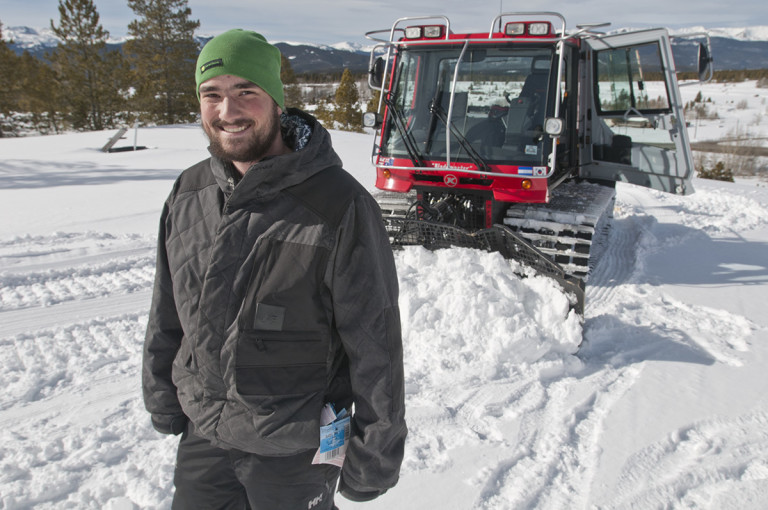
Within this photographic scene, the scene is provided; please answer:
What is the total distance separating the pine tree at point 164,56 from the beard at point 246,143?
109 ft

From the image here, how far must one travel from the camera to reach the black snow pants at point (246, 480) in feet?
5.45

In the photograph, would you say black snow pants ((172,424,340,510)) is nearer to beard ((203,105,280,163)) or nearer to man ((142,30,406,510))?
man ((142,30,406,510))

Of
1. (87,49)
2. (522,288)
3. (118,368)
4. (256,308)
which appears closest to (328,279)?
(256,308)

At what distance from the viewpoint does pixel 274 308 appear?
5.08 feet

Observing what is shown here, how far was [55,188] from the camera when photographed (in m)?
11.2

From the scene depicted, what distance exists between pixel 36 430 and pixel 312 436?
2.39m

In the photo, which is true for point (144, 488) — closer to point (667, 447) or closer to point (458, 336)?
point (458, 336)

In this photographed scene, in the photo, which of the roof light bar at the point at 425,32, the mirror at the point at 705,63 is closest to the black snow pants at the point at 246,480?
the roof light bar at the point at 425,32

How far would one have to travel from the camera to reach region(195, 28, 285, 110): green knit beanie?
5.39ft

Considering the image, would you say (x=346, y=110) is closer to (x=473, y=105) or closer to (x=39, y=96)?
(x=39, y=96)

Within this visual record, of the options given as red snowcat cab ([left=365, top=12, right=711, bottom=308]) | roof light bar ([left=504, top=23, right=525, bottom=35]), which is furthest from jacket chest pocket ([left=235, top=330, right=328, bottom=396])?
roof light bar ([left=504, top=23, right=525, bottom=35])

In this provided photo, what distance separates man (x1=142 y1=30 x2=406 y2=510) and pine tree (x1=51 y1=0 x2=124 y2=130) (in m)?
33.5

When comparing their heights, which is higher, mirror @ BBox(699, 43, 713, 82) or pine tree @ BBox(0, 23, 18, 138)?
pine tree @ BBox(0, 23, 18, 138)

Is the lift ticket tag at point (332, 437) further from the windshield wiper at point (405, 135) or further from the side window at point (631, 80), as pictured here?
the side window at point (631, 80)
